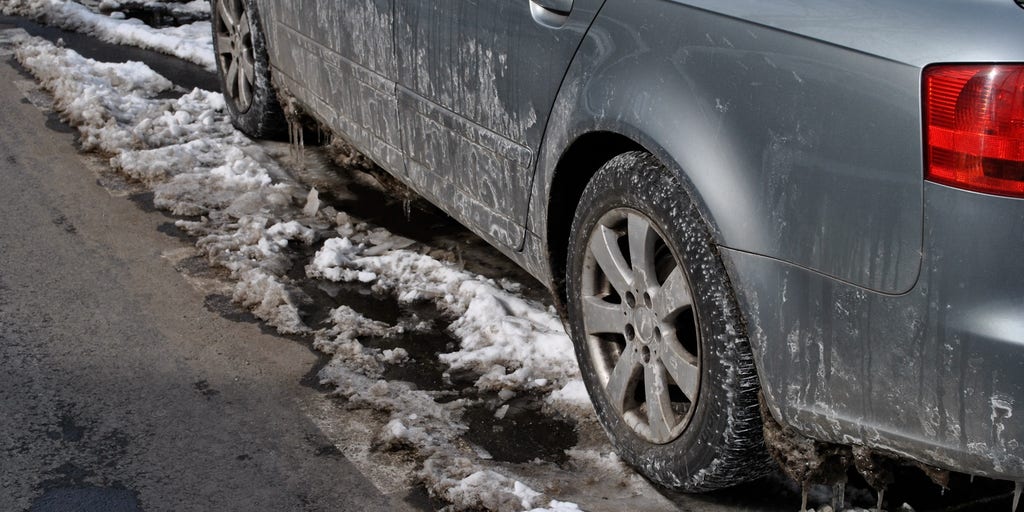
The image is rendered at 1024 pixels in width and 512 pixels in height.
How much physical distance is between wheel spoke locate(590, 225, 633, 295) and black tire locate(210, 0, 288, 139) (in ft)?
9.42

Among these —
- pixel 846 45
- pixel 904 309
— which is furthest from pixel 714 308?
pixel 846 45

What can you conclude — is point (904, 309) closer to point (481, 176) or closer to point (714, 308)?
point (714, 308)

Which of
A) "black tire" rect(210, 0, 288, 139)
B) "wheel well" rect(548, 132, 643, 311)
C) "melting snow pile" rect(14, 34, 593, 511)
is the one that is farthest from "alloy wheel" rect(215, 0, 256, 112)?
"wheel well" rect(548, 132, 643, 311)

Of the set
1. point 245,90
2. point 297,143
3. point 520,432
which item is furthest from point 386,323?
point 245,90

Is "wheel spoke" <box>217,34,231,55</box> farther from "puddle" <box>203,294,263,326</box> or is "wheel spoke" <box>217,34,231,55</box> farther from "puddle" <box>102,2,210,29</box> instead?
"puddle" <box>102,2,210,29</box>

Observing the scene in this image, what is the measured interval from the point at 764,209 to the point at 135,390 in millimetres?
2072

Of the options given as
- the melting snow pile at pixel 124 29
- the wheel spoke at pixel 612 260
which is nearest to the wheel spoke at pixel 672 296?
the wheel spoke at pixel 612 260

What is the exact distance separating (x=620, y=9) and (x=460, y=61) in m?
0.77

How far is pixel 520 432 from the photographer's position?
3309mm

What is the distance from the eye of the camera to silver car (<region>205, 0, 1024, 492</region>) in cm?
207

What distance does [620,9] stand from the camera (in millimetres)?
2740

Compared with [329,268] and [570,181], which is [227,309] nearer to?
[329,268]

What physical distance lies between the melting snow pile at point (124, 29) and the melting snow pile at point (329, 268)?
0.79 m

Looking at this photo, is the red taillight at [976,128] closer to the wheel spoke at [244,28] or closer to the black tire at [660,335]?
the black tire at [660,335]
